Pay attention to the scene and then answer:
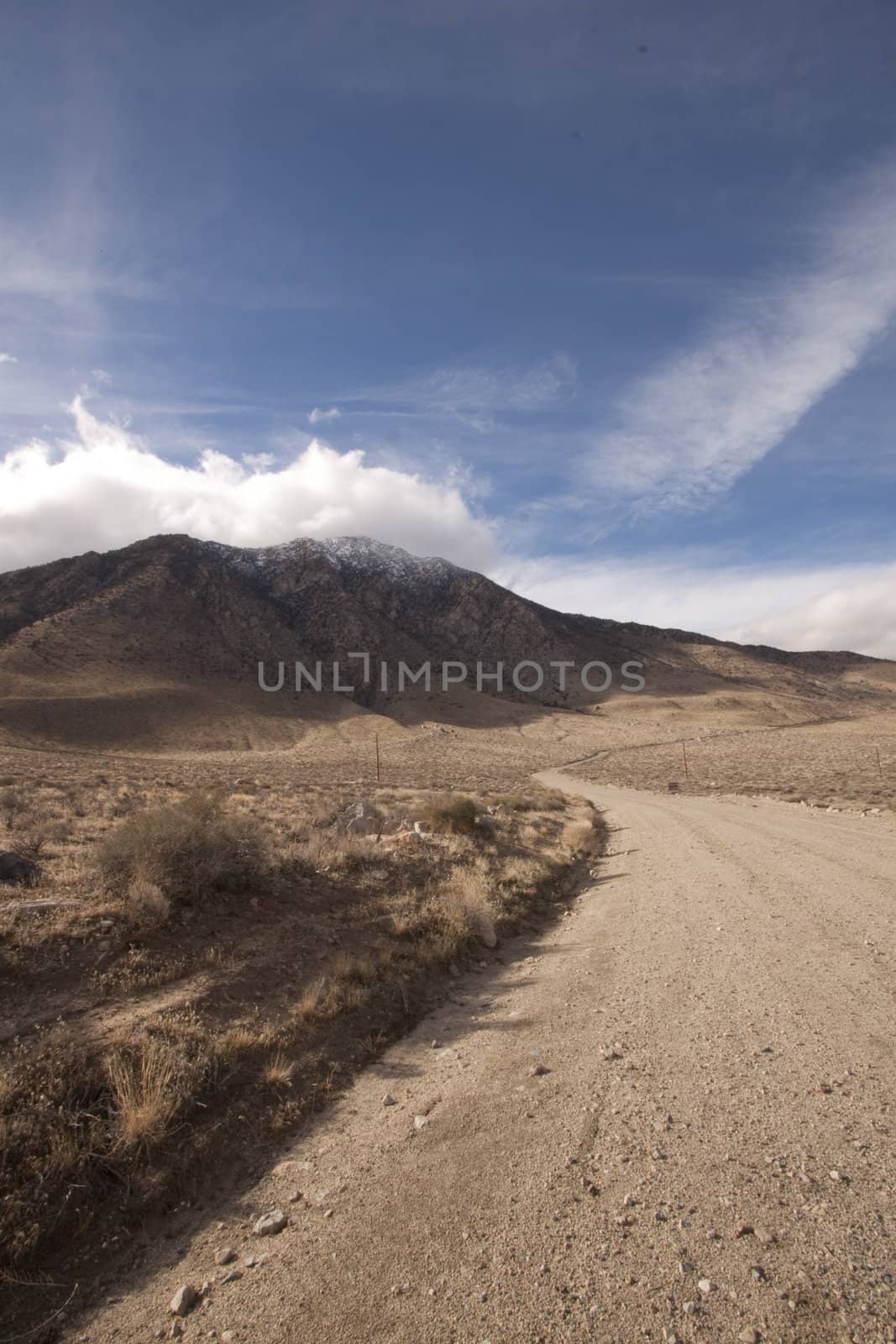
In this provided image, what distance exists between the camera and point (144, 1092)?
14.7 ft

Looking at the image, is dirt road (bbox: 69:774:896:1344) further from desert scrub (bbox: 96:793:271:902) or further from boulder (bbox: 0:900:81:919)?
boulder (bbox: 0:900:81:919)

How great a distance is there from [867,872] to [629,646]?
135m

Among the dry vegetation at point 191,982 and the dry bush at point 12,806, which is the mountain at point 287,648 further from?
the dry vegetation at point 191,982

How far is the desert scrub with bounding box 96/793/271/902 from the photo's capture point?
26.5ft

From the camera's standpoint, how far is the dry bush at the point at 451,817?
15945 mm

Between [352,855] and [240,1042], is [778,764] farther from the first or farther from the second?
[240,1042]

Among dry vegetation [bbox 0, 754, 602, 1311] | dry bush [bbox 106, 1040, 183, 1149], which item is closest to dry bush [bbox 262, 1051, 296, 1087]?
dry vegetation [bbox 0, 754, 602, 1311]

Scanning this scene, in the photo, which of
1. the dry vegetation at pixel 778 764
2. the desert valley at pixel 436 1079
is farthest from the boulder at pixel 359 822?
the dry vegetation at pixel 778 764

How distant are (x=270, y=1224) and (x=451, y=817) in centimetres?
1252

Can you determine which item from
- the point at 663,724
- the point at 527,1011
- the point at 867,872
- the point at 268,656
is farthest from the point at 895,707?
the point at 527,1011

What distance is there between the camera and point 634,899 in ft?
36.2

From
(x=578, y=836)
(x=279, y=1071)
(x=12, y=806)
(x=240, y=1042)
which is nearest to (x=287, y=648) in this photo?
(x=12, y=806)

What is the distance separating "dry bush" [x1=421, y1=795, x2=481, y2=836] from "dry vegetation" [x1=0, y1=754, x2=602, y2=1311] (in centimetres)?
246

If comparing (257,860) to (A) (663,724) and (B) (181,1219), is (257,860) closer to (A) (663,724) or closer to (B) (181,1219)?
(B) (181,1219)
